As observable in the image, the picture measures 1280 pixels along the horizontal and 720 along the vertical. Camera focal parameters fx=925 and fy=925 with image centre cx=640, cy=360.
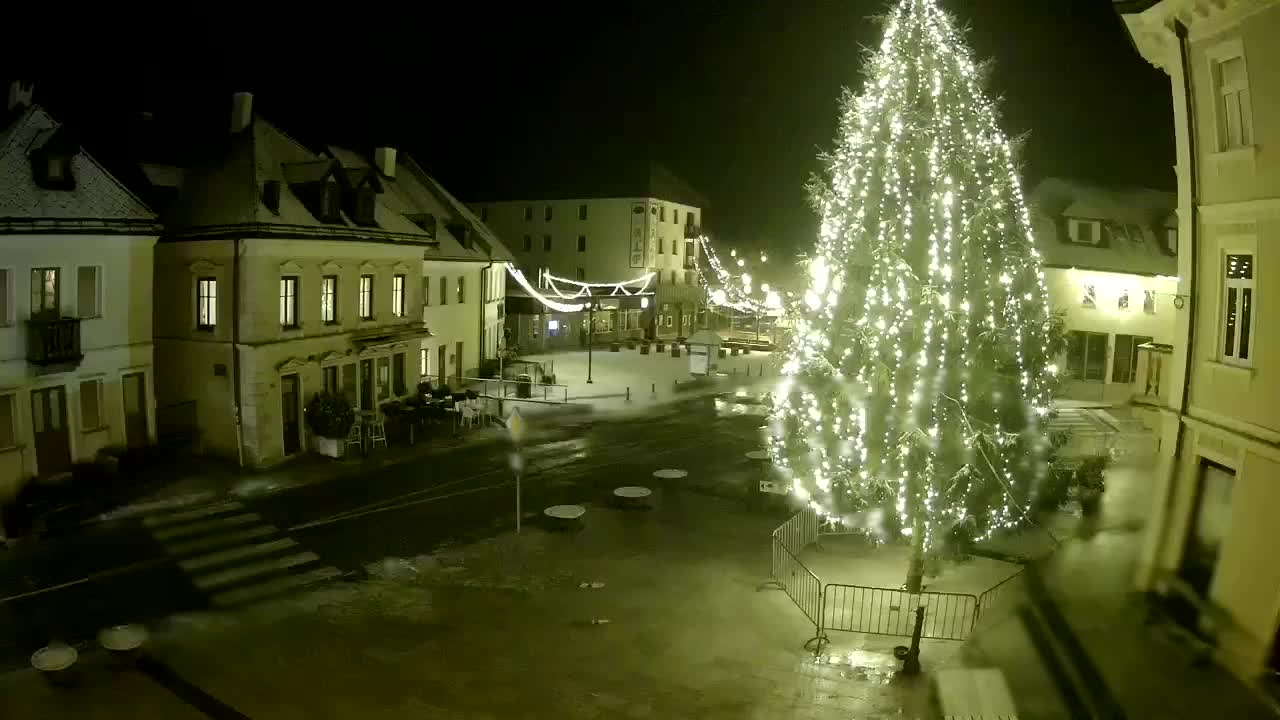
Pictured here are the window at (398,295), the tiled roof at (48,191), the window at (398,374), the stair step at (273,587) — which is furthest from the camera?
the window at (398,374)

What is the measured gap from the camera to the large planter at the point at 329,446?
2698cm

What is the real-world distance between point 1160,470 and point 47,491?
886 inches

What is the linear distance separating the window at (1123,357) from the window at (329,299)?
29.9 meters

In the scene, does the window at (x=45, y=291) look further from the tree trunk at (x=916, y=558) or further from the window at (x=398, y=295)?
the tree trunk at (x=916, y=558)

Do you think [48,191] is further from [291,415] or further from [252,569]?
[252,569]

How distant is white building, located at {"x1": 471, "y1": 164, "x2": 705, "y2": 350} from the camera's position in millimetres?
63250

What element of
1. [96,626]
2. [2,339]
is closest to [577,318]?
[2,339]

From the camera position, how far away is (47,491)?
20.9m

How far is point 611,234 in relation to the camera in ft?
210

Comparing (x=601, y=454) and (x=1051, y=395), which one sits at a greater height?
(x=1051, y=395)

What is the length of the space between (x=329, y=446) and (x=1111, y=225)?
105 ft

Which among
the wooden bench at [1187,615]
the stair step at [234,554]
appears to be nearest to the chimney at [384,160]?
the stair step at [234,554]

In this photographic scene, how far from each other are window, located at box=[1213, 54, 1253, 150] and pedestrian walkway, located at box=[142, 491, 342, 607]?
16.5m

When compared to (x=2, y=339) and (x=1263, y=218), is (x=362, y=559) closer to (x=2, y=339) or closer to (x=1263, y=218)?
(x=2, y=339)
